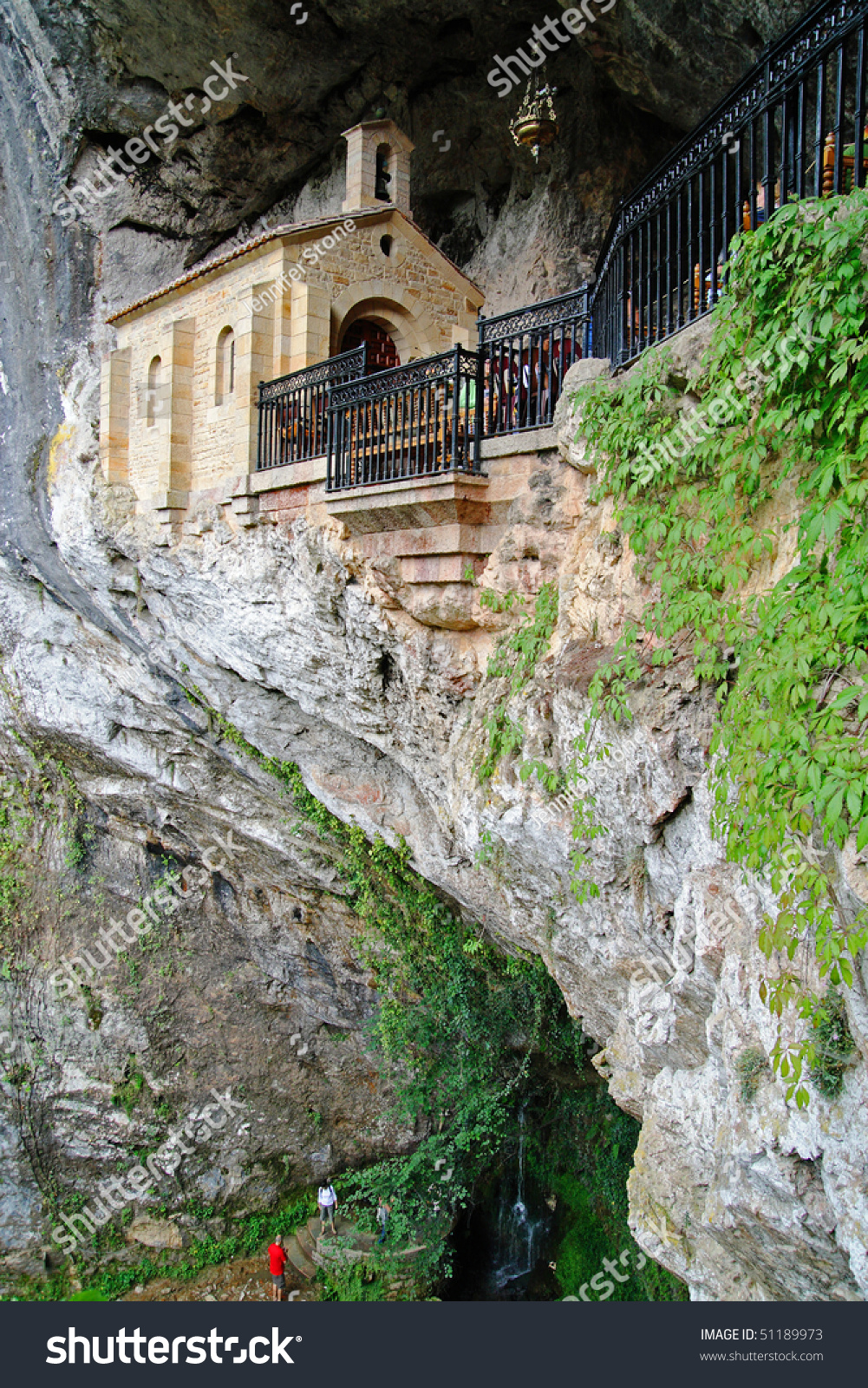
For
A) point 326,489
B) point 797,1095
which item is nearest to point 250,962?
point 326,489

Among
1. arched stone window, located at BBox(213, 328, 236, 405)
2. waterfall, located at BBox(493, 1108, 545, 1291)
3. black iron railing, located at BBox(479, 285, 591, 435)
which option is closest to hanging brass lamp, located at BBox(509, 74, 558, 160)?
black iron railing, located at BBox(479, 285, 591, 435)

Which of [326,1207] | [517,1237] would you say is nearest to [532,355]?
[517,1237]

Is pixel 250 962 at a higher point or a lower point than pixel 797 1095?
lower

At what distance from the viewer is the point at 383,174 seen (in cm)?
1077

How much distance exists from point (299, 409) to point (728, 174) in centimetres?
468

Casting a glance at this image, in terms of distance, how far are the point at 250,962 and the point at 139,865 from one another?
8.65 feet

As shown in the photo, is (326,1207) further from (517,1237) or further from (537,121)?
(537,121)

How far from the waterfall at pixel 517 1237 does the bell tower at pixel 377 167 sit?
12963 mm

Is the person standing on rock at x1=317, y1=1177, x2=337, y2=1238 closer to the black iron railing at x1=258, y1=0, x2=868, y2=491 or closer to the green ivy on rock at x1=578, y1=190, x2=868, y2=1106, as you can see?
the black iron railing at x1=258, y1=0, x2=868, y2=491

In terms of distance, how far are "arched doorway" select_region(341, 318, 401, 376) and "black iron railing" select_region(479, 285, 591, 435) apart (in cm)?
397

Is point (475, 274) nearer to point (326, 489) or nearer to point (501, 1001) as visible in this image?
point (326, 489)

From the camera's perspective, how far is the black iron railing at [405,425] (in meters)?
7.05

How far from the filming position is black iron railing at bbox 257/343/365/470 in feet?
27.8

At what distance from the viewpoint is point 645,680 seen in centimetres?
540
